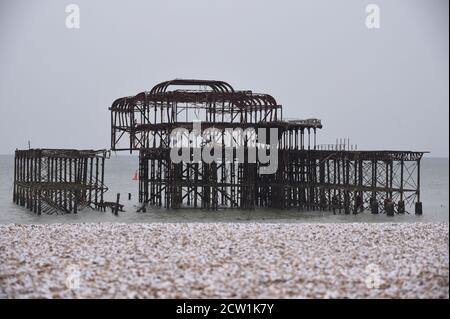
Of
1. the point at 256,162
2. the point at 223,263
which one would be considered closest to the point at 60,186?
the point at 256,162

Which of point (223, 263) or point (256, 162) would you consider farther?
point (256, 162)

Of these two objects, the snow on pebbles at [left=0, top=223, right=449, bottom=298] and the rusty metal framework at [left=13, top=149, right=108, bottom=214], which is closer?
the snow on pebbles at [left=0, top=223, right=449, bottom=298]

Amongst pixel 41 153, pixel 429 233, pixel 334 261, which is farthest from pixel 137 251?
pixel 41 153

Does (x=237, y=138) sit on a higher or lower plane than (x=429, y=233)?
higher

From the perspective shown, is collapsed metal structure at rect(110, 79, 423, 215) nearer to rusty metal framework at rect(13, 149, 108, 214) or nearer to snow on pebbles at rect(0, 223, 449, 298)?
rusty metal framework at rect(13, 149, 108, 214)

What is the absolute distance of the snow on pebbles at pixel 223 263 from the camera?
14117 millimetres

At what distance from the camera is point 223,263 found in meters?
16.7

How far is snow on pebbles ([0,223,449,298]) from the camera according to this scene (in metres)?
14.1

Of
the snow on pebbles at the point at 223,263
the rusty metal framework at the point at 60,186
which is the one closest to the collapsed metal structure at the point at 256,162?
the rusty metal framework at the point at 60,186

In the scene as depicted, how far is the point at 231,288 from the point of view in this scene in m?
14.2

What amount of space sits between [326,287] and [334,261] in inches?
105

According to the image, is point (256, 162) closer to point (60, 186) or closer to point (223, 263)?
point (60, 186)

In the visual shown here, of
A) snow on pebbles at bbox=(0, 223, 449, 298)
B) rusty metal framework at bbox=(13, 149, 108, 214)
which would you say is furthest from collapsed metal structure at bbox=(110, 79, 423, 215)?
snow on pebbles at bbox=(0, 223, 449, 298)
